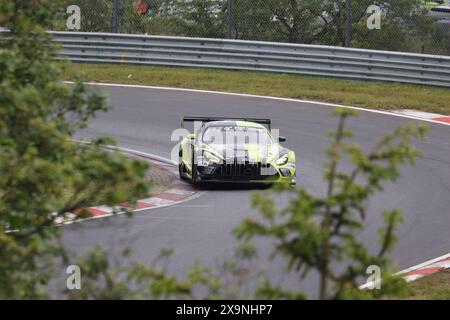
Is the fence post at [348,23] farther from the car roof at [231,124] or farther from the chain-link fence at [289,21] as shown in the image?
the car roof at [231,124]

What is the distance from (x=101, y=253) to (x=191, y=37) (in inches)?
915

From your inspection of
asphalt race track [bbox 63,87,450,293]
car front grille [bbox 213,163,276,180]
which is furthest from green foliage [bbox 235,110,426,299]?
car front grille [bbox 213,163,276,180]

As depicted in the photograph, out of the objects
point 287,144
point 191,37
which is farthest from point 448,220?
point 191,37

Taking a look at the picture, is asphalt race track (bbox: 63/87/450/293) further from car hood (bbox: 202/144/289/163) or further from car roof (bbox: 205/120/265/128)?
car roof (bbox: 205/120/265/128)

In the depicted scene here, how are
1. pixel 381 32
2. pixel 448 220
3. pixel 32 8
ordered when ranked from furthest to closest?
pixel 381 32
pixel 448 220
pixel 32 8

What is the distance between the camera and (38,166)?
16.7 ft

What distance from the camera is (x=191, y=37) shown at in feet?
91.6

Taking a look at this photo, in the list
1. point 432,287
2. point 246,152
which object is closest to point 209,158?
point 246,152

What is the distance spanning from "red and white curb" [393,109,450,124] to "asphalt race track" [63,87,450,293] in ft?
1.99

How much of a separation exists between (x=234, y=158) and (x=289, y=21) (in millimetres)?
11699

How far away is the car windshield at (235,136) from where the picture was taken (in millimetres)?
16750

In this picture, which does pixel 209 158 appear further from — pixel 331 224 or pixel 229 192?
pixel 331 224

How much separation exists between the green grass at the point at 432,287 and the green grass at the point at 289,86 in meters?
13.0
